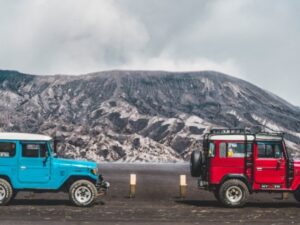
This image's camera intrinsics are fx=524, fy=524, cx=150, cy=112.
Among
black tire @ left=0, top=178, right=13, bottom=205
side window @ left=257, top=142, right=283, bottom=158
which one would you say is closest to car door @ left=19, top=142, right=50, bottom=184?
black tire @ left=0, top=178, right=13, bottom=205

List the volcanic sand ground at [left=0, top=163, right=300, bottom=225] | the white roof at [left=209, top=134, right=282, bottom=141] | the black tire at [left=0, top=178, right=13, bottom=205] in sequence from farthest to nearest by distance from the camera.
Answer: the white roof at [left=209, top=134, right=282, bottom=141] < the black tire at [left=0, top=178, right=13, bottom=205] < the volcanic sand ground at [left=0, top=163, right=300, bottom=225]

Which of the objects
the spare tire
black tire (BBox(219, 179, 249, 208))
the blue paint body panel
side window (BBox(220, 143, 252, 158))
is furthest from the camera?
the spare tire

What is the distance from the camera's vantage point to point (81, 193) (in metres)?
22.1

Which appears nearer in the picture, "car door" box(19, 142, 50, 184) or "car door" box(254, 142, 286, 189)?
"car door" box(19, 142, 50, 184)

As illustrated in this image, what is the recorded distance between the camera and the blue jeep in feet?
72.4

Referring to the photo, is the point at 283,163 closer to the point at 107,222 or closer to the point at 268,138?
the point at 268,138

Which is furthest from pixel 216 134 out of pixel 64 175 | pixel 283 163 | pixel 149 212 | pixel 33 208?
pixel 33 208

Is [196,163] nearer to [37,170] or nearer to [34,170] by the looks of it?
[37,170]

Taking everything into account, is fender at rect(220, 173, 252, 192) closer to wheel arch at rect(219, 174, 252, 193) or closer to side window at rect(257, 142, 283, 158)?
wheel arch at rect(219, 174, 252, 193)

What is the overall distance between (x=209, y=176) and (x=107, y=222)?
7.33m

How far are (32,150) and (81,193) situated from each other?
2784mm

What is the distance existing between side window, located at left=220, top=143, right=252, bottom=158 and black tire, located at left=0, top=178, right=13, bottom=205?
9.16 metres

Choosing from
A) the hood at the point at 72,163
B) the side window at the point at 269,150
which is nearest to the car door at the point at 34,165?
the hood at the point at 72,163

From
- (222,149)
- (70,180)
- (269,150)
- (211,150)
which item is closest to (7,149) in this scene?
(70,180)
